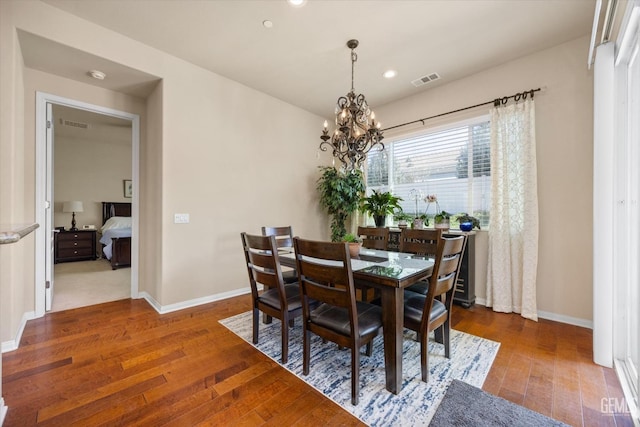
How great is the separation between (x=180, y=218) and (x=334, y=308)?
229cm

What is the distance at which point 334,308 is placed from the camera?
1898mm

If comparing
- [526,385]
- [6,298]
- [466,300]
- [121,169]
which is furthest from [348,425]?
[121,169]

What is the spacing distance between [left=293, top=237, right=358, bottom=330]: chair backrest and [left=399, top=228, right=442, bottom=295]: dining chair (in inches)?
43.3

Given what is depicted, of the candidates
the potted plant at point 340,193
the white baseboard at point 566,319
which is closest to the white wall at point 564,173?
the white baseboard at point 566,319

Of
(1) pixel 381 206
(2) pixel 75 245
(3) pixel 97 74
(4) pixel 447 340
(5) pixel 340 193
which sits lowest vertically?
(4) pixel 447 340

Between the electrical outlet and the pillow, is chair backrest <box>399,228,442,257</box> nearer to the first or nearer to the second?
the electrical outlet

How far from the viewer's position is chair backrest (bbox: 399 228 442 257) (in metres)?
2.59

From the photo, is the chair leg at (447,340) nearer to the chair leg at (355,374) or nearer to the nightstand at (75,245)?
the chair leg at (355,374)

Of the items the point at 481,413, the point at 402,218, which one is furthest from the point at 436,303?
the point at 402,218

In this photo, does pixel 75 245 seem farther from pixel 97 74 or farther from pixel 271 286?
pixel 271 286

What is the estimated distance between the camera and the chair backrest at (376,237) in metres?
2.96

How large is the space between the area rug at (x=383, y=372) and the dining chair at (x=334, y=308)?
4.9 inches

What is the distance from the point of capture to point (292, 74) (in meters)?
3.49

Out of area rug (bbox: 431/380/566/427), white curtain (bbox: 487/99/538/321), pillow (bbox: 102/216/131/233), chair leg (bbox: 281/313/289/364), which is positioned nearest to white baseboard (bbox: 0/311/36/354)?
chair leg (bbox: 281/313/289/364)
